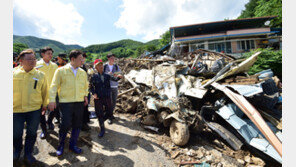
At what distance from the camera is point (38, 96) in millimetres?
2174

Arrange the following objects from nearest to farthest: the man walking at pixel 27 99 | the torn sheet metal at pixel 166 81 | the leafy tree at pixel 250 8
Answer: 1. the man walking at pixel 27 99
2. the torn sheet metal at pixel 166 81
3. the leafy tree at pixel 250 8

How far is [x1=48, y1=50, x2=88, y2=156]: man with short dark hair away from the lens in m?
2.28

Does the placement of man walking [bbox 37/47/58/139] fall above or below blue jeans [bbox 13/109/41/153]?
above

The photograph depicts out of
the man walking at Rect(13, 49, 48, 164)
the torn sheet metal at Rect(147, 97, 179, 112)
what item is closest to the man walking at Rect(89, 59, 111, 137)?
the man walking at Rect(13, 49, 48, 164)

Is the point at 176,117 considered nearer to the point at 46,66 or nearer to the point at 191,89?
the point at 191,89

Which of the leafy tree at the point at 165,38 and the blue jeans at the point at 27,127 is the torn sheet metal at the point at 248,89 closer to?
the blue jeans at the point at 27,127

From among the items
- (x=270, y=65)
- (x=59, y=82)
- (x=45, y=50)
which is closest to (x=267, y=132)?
(x=59, y=82)

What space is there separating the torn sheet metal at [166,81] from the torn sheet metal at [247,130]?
5.55ft

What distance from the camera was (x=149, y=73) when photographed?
634 centimetres

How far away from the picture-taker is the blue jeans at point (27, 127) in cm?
199

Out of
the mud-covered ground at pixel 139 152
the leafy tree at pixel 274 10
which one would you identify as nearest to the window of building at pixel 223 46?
the leafy tree at pixel 274 10

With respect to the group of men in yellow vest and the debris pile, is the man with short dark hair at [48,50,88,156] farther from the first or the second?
the debris pile

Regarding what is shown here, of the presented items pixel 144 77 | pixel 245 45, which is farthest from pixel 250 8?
pixel 144 77

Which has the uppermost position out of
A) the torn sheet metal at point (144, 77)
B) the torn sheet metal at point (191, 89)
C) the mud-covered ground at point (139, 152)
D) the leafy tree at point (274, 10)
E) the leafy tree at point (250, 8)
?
the leafy tree at point (250, 8)
